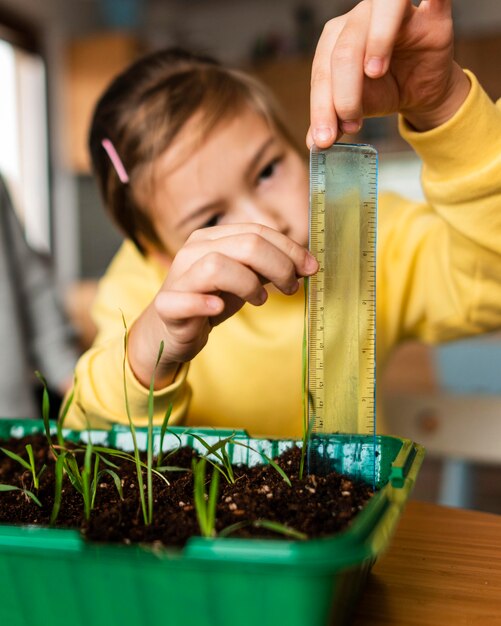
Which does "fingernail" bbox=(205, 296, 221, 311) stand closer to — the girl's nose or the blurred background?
the girl's nose

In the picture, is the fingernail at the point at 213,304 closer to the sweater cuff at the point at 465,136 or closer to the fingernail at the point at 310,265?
the fingernail at the point at 310,265

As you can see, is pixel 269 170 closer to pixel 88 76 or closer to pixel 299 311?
pixel 299 311

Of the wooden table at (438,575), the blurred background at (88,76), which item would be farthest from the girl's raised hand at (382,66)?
the blurred background at (88,76)

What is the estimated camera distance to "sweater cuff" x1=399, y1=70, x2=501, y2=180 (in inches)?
25.5

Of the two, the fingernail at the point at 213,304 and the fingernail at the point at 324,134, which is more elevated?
the fingernail at the point at 324,134

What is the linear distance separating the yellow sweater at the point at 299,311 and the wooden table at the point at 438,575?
28cm

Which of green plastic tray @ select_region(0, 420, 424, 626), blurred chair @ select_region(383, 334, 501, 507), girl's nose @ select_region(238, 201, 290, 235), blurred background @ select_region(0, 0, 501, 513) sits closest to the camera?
green plastic tray @ select_region(0, 420, 424, 626)

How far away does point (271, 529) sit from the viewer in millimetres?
400

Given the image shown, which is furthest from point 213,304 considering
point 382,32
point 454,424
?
point 454,424

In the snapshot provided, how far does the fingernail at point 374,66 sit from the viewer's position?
0.49m

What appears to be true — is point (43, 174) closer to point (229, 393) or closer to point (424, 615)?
point (229, 393)

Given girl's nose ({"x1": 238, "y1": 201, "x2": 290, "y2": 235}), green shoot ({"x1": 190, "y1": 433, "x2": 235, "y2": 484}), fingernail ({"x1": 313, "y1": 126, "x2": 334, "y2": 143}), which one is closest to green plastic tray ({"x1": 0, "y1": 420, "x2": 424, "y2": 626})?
green shoot ({"x1": 190, "y1": 433, "x2": 235, "y2": 484})

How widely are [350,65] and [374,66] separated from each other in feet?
0.06

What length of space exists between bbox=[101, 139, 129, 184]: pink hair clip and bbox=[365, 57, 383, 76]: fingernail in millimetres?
536
